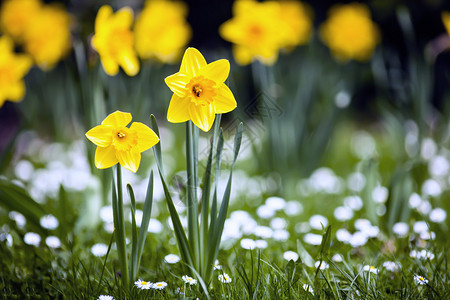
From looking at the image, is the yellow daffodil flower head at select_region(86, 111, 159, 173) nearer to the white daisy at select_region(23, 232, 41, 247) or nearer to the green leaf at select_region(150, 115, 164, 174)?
the green leaf at select_region(150, 115, 164, 174)

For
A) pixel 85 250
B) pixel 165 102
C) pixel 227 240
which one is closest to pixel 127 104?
pixel 165 102

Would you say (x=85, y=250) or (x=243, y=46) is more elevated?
(x=243, y=46)

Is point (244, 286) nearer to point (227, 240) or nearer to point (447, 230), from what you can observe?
point (227, 240)

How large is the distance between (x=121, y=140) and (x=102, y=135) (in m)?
0.05

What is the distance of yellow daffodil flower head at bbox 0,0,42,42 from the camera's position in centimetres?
352

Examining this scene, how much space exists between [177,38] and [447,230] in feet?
8.67

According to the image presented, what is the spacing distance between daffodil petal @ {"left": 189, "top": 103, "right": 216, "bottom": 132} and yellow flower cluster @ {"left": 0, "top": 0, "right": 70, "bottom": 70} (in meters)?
2.67

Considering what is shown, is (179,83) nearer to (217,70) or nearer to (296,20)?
(217,70)

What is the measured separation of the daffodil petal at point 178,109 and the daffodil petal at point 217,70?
0.30 ft

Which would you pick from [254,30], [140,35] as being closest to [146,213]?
[254,30]

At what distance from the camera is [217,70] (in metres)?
1.12

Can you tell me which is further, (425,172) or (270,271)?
(425,172)

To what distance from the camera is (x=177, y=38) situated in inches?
140

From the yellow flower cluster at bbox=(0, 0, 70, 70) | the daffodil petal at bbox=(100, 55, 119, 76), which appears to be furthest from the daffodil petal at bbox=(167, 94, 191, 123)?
the yellow flower cluster at bbox=(0, 0, 70, 70)
